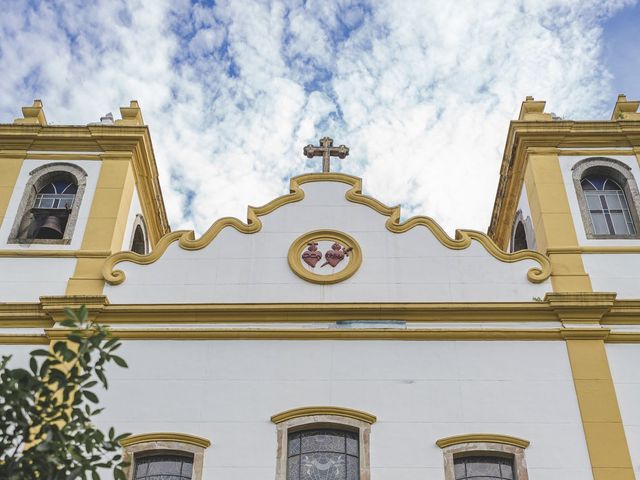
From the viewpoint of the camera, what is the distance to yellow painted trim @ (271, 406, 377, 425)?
11117mm

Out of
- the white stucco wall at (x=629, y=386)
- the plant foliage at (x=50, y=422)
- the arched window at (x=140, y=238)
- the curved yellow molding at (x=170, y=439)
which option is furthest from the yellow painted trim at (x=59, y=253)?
the white stucco wall at (x=629, y=386)

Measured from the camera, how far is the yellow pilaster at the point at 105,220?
42.5ft

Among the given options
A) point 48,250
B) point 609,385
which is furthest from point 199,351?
point 609,385

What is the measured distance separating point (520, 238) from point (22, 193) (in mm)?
8900

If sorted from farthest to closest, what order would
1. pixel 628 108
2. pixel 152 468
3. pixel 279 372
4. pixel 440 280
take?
pixel 628 108 → pixel 440 280 → pixel 279 372 → pixel 152 468

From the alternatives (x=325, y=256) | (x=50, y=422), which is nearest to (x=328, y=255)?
(x=325, y=256)

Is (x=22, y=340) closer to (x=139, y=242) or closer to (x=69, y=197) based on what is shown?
(x=69, y=197)

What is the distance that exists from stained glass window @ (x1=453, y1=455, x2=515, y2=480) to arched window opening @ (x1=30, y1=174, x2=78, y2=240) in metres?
7.28

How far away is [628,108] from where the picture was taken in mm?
15562

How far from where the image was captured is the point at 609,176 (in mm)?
14812

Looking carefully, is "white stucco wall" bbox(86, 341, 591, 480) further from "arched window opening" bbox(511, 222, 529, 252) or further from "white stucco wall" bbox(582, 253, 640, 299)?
"arched window opening" bbox(511, 222, 529, 252)

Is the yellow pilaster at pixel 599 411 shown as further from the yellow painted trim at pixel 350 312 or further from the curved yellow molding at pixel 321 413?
the curved yellow molding at pixel 321 413

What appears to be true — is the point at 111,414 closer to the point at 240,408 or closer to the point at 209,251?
the point at 240,408

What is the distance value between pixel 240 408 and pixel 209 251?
2829 millimetres
